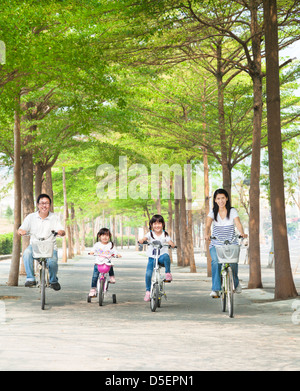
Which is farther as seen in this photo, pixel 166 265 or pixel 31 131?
pixel 31 131

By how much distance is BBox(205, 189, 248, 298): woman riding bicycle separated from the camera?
10.8m

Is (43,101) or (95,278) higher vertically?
(43,101)

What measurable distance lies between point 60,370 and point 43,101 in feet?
56.8

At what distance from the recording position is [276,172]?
13.2m

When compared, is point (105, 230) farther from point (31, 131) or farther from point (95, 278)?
point (31, 131)

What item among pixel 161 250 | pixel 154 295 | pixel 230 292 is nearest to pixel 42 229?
pixel 161 250

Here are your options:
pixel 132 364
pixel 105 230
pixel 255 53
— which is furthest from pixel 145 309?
pixel 255 53

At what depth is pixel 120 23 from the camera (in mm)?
15023

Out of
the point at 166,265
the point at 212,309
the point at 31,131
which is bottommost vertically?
the point at 212,309

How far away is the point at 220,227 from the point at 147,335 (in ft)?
9.90

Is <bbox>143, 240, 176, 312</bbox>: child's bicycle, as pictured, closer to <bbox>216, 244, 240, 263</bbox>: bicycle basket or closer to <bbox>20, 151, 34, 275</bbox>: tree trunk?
<bbox>216, 244, 240, 263</bbox>: bicycle basket

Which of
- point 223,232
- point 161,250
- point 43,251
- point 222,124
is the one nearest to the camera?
point 223,232

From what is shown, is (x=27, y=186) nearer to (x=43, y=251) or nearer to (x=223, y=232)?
(x=43, y=251)

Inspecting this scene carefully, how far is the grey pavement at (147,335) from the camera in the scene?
6.23 m
